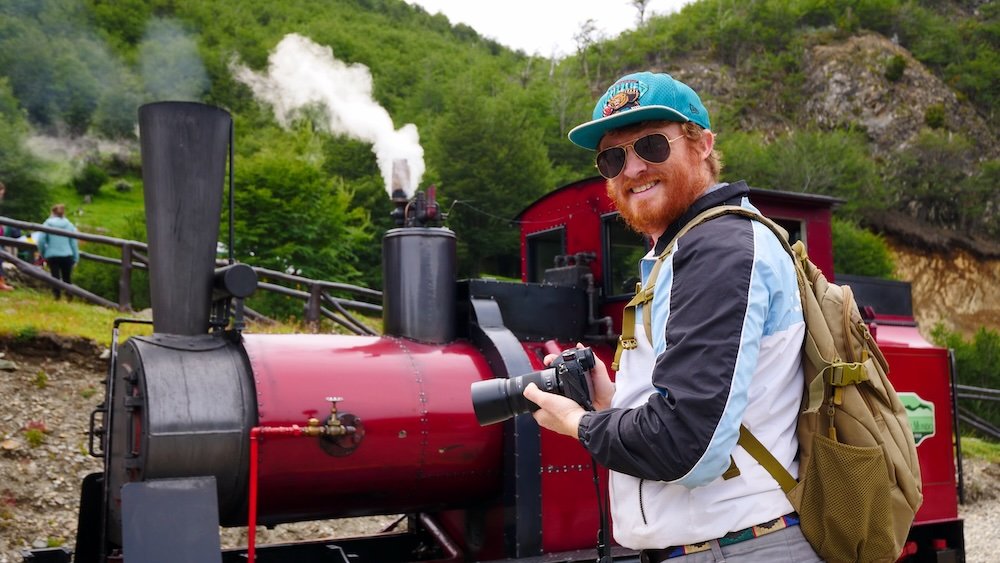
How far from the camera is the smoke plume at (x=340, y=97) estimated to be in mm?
8055

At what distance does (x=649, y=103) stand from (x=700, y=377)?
2.27 ft

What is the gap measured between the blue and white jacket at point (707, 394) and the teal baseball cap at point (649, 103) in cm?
22

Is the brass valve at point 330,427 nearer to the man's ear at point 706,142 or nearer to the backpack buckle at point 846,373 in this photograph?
the man's ear at point 706,142

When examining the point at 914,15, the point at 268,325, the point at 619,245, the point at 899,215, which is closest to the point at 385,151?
the point at 619,245

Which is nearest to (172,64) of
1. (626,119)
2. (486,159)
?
(486,159)

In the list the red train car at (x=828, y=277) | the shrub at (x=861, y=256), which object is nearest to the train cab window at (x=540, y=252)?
the red train car at (x=828, y=277)

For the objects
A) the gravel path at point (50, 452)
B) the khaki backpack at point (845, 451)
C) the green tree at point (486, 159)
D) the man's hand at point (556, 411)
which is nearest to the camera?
the khaki backpack at point (845, 451)

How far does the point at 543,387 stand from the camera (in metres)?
2.09

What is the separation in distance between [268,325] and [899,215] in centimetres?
3747

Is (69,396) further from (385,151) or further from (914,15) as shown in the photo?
(914,15)

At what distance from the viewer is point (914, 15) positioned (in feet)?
190

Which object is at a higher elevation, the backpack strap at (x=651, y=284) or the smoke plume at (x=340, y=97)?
the smoke plume at (x=340, y=97)

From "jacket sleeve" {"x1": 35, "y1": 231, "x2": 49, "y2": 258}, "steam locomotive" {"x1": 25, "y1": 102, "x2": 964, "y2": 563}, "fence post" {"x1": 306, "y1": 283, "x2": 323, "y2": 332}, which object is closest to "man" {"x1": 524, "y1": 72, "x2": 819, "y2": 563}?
"steam locomotive" {"x1": 25, "y1": 102, "x2": 964, "y2": 563}

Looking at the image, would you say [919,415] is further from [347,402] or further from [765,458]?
[765,458]
